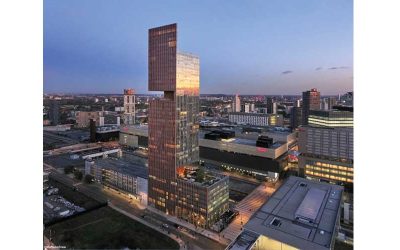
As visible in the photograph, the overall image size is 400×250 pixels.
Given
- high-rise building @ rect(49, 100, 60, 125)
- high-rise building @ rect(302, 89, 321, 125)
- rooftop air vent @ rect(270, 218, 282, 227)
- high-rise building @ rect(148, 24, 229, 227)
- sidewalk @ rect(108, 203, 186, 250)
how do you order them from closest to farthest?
rooftop air vent @ rect(270, 218, 282, 227), sidewalk @ rect(108, 203, 186, 250), high-rise building @ rect(148, 24, 229, 227), high-rise building @ rect(302, 89, 321, 125), high-rise building @ rect(49, 100, 60, 125)

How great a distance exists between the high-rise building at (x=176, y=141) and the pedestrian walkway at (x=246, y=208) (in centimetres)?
96

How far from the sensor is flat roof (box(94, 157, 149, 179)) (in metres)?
18.3

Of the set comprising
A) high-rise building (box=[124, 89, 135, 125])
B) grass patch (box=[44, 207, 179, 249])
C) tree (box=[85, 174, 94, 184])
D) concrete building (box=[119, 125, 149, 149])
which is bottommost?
grass patch (box=[44, 207, 179, 249])

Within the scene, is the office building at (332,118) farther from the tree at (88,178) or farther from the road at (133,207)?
the tree at (88,178)

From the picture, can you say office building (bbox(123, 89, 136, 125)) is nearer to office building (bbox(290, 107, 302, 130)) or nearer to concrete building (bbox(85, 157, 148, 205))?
concrete building (bbox(85, 157, 148, 205))

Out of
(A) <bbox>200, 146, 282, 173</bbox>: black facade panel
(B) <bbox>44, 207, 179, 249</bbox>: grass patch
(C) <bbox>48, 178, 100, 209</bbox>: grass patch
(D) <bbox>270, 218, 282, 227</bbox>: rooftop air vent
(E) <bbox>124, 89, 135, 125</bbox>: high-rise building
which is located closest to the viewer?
(D) <bbox>270, 218, 282, 227</bbox>: rooftop air vent

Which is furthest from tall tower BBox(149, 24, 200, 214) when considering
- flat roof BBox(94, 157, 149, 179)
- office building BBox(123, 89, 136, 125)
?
office building BBox(123, 89, 136, 125)

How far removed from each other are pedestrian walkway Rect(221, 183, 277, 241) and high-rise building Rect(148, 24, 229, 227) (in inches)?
37.7
